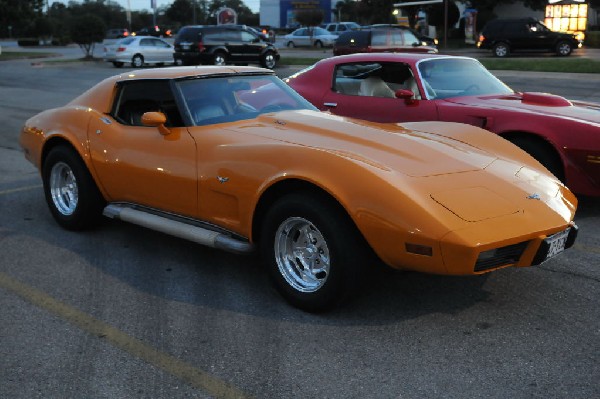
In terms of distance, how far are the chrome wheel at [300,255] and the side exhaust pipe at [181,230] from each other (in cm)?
27

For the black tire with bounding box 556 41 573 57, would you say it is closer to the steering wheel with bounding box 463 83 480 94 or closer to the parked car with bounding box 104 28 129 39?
the steering wheel with bounding box 463 83 480 94

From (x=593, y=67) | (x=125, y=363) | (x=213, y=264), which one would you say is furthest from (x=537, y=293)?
(x=593, y=67)

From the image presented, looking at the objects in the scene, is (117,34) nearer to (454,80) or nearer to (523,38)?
(523,38)

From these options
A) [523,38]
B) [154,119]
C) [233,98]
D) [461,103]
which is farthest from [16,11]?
[154,119]

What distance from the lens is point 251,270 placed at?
4801 millimetres

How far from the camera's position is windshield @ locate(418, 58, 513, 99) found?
7.12 meters

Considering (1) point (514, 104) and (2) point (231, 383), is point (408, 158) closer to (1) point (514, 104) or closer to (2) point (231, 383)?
(2) point (231, 383)

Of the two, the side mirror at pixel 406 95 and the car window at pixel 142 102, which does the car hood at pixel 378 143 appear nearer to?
the car window at pixel 142 102

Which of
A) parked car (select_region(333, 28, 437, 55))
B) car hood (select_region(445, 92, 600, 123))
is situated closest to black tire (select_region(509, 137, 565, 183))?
car hood (select_region(445, 92, 600, 123))

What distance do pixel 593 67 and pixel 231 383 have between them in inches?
848

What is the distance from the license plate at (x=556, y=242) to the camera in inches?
146

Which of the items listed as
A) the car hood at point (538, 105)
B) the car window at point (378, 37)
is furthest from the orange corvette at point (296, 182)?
the car window at point (378, 37)

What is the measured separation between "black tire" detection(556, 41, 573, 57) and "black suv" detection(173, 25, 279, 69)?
40.7ft

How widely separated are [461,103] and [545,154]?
1.08m
